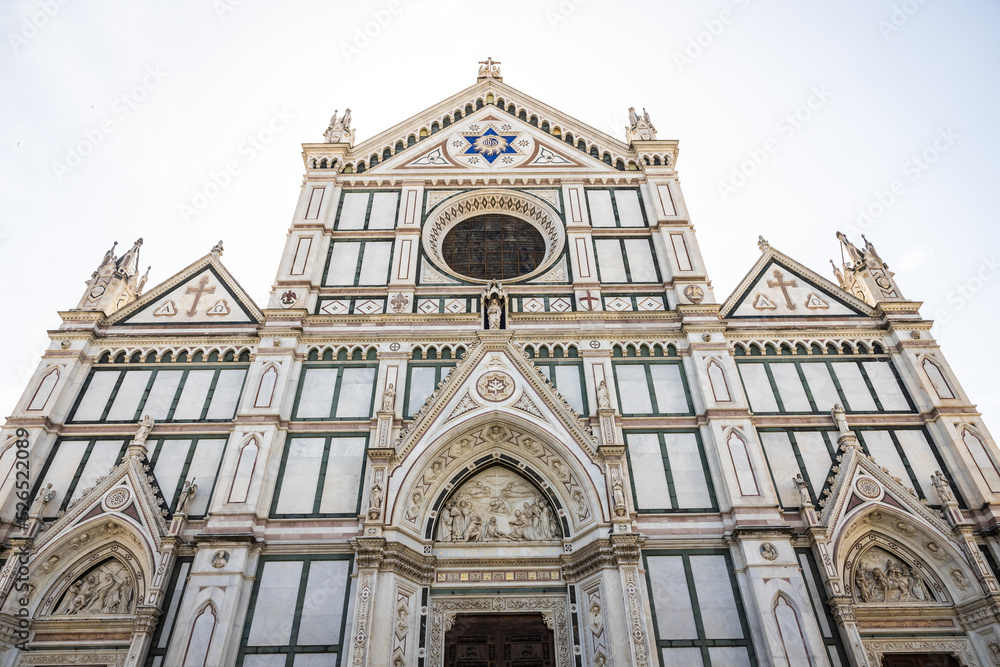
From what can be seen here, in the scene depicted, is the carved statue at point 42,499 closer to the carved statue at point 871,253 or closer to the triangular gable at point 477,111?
the triangular gable at point 477,111

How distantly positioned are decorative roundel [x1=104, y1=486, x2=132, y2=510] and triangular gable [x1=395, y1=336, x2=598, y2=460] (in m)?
5.69

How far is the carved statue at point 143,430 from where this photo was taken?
15337mm

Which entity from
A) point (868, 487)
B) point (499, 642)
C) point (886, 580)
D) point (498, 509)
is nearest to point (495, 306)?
point (498, 509)

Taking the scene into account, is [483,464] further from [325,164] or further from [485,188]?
[325,164]

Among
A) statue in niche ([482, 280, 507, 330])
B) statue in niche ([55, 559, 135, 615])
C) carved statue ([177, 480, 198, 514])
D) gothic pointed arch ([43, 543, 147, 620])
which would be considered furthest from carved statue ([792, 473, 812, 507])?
statue in niche ([55, 559, 135, 615])

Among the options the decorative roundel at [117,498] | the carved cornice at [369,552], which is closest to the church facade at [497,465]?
the carved cornice at [369,552]

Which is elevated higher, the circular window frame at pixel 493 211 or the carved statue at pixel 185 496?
the circular window frame at pixel 493 211

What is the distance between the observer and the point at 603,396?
16.2 m

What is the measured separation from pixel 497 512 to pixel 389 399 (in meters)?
3.59

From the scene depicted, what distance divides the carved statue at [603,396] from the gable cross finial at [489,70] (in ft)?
46.4

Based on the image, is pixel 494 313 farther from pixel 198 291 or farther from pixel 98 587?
pixel 98 587

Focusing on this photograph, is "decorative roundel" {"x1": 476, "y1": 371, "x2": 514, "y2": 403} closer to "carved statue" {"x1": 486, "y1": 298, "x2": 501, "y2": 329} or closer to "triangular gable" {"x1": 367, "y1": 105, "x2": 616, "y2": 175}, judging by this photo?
"carved statue" {"x1": 486, "y1": 298, "x2": 501, "y2": 329}

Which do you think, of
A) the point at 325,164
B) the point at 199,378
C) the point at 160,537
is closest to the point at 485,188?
the point at 325,164

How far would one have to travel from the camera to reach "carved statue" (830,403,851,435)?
15.7 m
